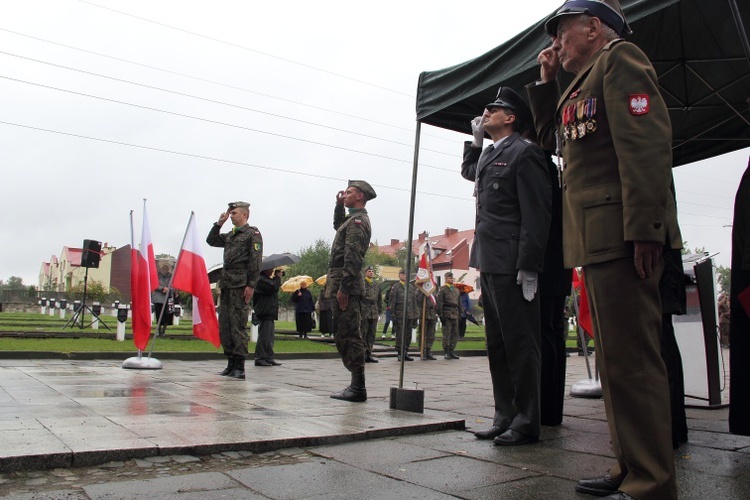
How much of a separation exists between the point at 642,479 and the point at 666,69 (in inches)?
197

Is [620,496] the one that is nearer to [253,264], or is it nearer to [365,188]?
[365,188]

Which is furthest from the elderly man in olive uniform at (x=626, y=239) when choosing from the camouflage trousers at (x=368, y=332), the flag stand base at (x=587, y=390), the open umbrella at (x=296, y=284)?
the open umbrella at (x=296, y=284)

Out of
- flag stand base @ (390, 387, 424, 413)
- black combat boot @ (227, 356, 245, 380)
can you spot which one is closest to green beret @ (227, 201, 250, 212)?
black combat boot @ (227, 356, 245, 380)

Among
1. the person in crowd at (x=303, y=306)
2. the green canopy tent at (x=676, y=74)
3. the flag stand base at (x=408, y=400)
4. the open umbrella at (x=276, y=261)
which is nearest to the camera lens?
the green canopy tent at (x=676, y=74)

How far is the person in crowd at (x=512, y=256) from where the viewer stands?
12.9 ft

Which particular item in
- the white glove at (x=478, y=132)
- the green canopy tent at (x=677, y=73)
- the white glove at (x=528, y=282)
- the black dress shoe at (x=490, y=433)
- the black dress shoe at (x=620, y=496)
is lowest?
the black dress shoe at (x=490, y=433)

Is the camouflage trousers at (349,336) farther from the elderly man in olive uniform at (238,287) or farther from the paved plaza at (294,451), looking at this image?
the elderly man in olive uniform at (238,287)

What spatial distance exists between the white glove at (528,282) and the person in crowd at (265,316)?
25.3 feet

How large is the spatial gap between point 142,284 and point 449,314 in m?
8.64

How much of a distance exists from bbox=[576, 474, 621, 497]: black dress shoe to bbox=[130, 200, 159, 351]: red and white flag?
26.1ft

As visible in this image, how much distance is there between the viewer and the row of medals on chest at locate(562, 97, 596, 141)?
2.72 metres

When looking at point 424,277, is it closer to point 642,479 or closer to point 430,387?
point 430,387

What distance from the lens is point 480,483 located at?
114 inches

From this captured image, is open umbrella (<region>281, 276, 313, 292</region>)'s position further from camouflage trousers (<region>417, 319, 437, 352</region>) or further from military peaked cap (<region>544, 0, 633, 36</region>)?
military peaked cap (<region>544, 0, 633, 36</region>)
